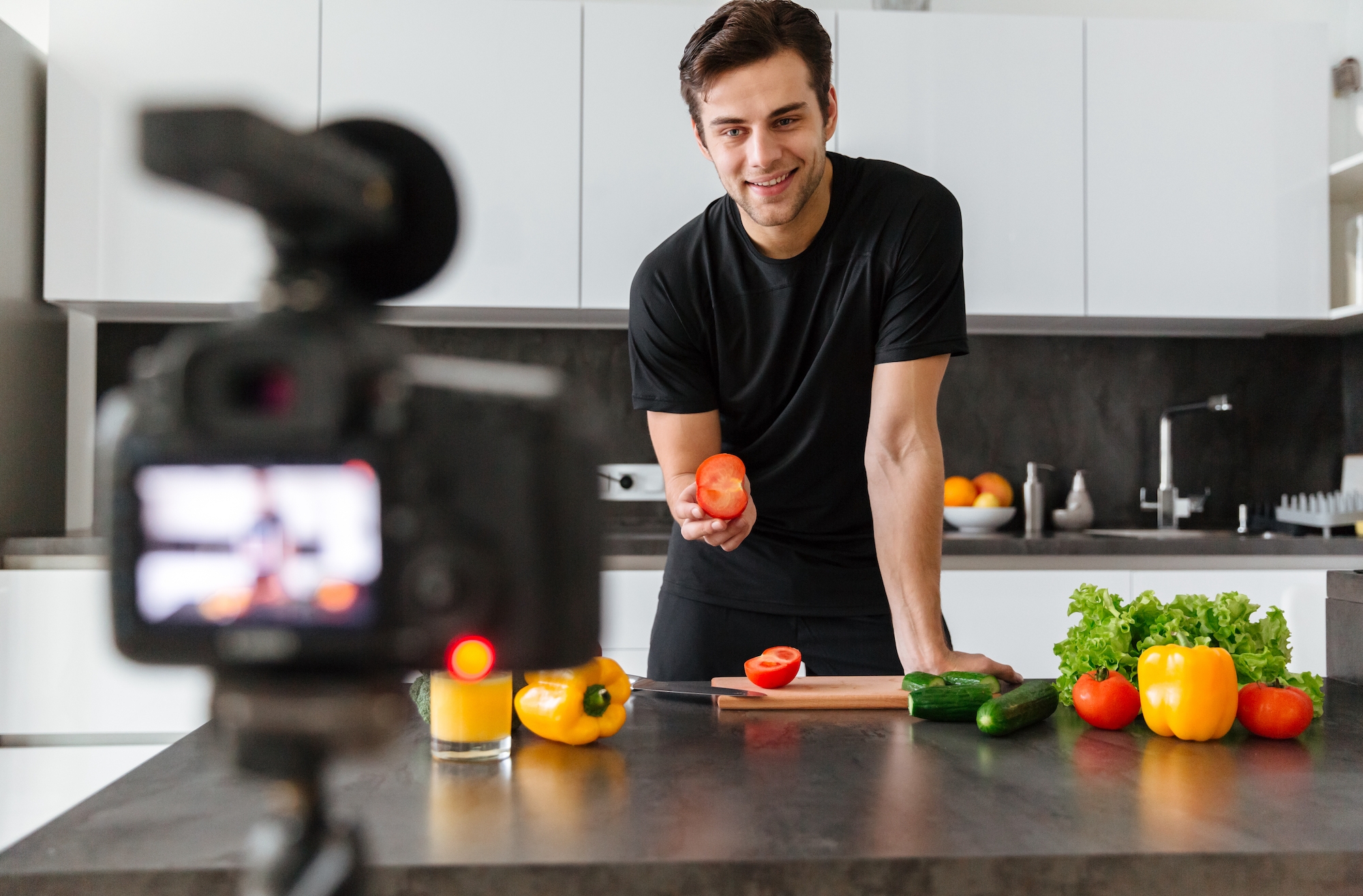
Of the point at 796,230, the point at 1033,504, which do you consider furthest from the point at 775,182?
the point at 1033,504

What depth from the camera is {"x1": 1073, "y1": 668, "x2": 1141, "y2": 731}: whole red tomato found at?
43.8 inches

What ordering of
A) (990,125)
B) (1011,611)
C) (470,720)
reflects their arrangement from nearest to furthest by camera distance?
1. (470,720)
2. (1011,611)
3. (990,125)

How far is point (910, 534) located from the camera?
5.21 ft

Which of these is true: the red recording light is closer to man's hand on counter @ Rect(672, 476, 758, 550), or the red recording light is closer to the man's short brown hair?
man's hand on counter @ Rect(672, 476, 758, 550)

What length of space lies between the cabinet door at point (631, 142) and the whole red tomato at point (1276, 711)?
2.04 metres

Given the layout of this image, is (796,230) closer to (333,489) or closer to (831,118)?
(831,118)

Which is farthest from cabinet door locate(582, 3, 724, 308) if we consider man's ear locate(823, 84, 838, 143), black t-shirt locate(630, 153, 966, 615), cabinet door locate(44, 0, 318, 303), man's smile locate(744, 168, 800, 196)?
man's smile locate(744, 168, 800, 196)

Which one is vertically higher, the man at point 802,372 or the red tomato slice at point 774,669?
the man at point 802,372

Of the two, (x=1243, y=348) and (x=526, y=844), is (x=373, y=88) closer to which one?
(x=526, y=844)

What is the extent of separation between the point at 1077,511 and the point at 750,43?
212cm

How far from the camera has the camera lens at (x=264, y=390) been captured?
1.18 feet

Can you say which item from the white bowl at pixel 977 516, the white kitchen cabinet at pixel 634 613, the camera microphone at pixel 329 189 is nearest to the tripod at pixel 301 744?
the camera microphone at pixel 329 189

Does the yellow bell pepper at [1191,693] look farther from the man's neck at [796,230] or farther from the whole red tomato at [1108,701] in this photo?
the man's neck at [796,230]

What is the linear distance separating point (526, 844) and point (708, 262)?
1.17m
